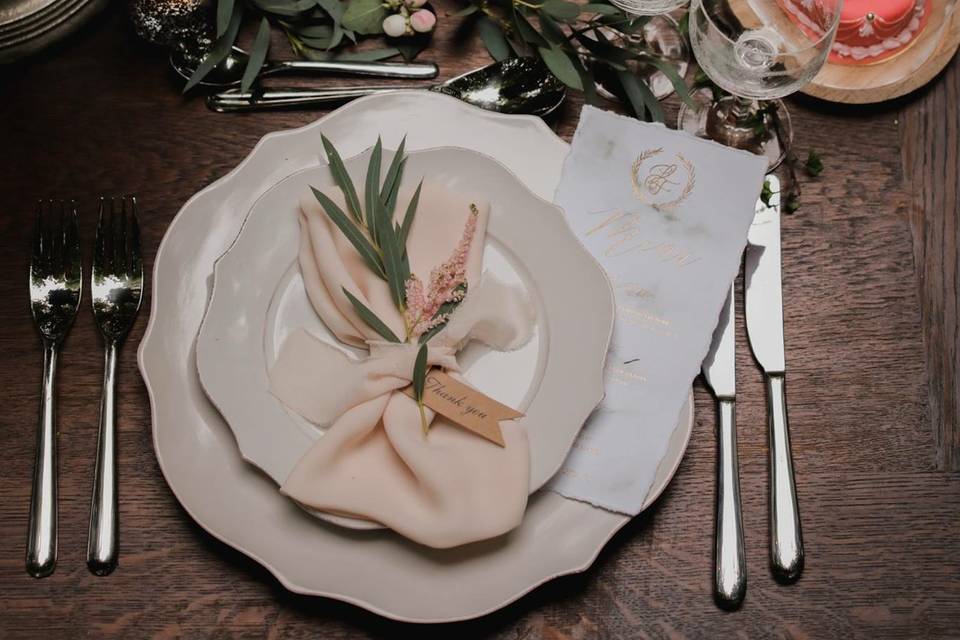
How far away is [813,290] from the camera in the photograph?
833 millimetres

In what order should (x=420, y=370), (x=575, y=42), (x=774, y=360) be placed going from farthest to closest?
(x=575, y=42)
(x=774, y=360)
(x=420, y=370)

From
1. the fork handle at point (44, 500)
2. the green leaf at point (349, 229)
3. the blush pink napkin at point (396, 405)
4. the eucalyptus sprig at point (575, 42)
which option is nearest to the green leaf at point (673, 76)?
the eucalyptus sprig at point (575, 42)

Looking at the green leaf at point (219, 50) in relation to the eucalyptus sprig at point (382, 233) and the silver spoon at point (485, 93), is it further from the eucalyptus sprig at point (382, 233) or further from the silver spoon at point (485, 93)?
the eucalyptus sprig at point (382, 233)

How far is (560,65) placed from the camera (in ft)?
2.71

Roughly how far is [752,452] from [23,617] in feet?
2.20

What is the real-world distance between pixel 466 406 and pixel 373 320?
0.35 feet

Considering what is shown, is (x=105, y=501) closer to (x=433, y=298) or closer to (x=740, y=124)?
(x=433, y=298)

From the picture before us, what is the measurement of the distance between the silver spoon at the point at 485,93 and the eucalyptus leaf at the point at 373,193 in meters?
0.14

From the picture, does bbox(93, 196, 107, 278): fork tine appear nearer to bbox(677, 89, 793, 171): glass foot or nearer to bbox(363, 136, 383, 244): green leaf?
bbox(363, 136, 383, 244): green leaf

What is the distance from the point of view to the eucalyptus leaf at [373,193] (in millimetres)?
737

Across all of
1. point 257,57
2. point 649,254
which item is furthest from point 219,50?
point 649,254

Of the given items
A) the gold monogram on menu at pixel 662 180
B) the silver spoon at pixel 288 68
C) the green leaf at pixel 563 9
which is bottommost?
the gold monogram on menu at pixel 662 180

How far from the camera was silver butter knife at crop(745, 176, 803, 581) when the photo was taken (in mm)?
764

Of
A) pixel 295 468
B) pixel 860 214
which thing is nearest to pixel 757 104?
pixel 860 214
